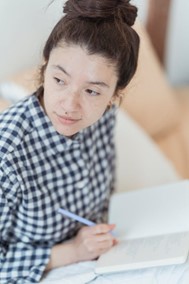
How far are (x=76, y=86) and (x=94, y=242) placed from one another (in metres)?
0.34

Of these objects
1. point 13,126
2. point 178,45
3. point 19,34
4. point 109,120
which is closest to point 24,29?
point 19,34

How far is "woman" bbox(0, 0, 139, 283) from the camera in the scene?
2.87 feet

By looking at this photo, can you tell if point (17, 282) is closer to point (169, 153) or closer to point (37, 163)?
point (37, 163)

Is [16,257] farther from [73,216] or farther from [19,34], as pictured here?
[19,34]

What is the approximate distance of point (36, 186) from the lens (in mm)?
1011

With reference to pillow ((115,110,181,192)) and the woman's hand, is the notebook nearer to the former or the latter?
the woman's hand

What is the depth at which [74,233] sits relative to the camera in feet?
3.72

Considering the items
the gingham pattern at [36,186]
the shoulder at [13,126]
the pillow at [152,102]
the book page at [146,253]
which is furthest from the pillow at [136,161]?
the shoulder at [13,126]

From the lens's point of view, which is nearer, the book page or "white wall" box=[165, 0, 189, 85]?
the book page

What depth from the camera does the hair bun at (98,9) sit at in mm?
863

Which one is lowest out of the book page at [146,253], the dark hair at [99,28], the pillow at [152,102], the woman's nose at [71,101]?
the book page at [146,253]

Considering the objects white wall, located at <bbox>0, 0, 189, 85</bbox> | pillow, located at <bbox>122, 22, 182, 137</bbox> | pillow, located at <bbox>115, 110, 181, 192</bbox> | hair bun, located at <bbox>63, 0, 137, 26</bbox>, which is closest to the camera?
hair bun, located at <bbox>63, 0, 137, 26</bbox>

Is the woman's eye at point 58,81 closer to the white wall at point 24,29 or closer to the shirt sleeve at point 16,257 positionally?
the white wall at point 24,29

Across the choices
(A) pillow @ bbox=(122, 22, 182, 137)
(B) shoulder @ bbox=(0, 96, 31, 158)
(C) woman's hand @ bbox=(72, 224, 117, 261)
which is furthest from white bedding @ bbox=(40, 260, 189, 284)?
(A) pillow @ bbox=(122, 22, 182, 137)
